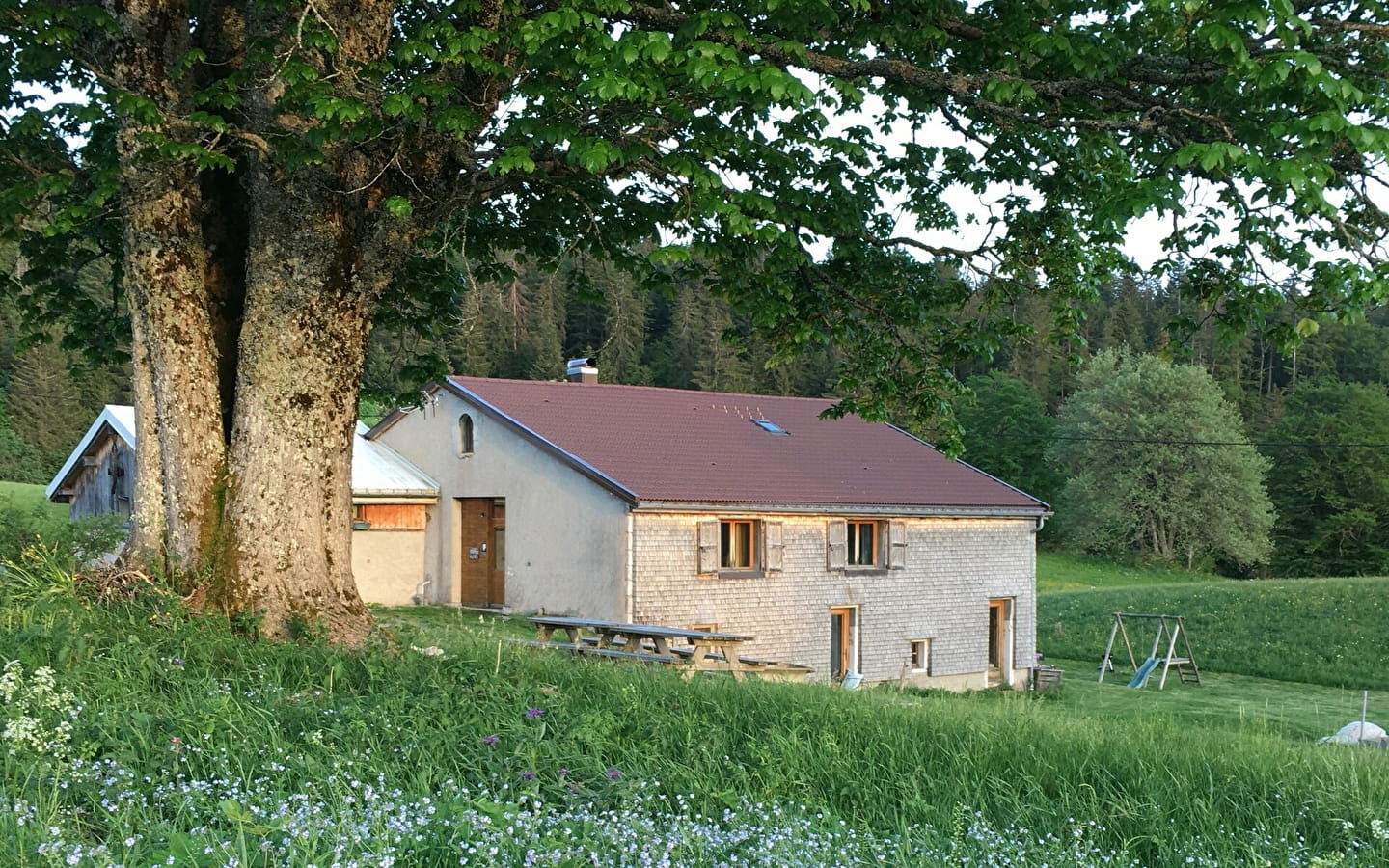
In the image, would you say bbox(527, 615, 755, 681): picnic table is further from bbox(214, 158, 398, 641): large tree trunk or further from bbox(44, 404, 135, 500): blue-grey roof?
bbox(44, 404, 135, 500): blue-grey roof

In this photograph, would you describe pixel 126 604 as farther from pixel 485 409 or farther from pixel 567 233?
pixel 485 409

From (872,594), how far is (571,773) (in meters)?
23.8

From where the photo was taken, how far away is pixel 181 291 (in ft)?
33.0

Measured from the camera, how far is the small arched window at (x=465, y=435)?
30391 mm

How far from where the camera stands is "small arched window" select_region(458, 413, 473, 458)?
30.4 m

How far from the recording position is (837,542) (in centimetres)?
2895

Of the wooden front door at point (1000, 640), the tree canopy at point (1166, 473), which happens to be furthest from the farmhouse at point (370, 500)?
the tree canopy at point (1166, 473)

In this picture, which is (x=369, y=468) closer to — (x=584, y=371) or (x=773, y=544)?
(x=584, y=371)

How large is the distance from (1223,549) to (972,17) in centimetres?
6723

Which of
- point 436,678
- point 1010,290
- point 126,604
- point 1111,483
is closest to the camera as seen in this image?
point 436,678

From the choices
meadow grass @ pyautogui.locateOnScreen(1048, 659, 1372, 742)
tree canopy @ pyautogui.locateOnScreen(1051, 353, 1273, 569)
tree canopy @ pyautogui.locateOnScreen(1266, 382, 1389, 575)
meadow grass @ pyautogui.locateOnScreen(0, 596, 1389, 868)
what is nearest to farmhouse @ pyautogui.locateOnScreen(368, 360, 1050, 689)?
meadow grass @ pyautogui.locateOnScreen(1048, 659, 1372, 742)

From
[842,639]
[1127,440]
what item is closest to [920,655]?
[842,639]

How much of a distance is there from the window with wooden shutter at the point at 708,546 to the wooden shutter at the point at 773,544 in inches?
55.6

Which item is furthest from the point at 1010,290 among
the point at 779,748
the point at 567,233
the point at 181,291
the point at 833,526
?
the point at 833,526
